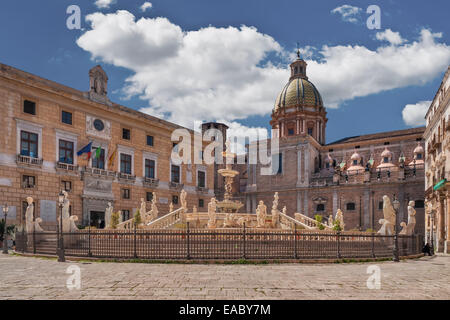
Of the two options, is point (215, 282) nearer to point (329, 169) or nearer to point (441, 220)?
point (441, 220)

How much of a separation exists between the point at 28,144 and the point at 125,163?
9026 millimetres

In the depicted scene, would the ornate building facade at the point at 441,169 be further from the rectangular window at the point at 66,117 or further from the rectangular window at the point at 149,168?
the rectangular window at the point at 66,117

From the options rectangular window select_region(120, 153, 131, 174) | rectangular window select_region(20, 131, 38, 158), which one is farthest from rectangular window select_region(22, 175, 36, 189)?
rectangular window select_region(120, 153, 131, 174)

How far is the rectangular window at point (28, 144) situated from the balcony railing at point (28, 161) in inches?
14.7

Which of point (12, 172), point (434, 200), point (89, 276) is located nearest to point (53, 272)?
point (89, 276)

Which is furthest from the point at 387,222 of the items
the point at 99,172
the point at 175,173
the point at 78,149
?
the point at 175,173

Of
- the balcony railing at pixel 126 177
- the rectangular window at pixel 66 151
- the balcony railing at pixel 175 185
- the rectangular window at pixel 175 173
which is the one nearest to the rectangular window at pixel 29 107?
the rectangular window at pixel 66 151

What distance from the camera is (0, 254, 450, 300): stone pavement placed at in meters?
8.52

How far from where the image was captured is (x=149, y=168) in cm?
3759

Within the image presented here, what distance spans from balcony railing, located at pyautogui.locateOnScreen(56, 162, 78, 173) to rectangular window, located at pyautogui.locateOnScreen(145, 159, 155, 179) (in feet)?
25.9
